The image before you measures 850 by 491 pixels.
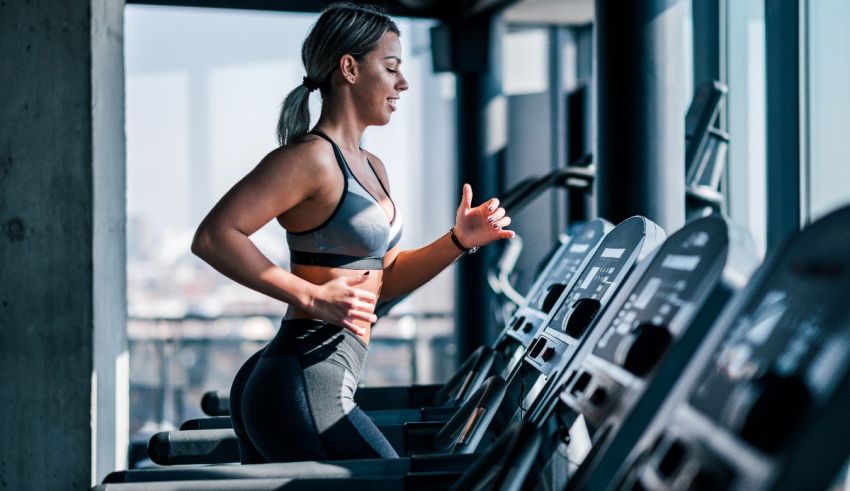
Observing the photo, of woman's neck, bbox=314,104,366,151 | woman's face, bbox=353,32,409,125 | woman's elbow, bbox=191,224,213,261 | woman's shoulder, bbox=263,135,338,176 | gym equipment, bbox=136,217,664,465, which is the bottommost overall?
gym equipment, bbox=136,217,664,465

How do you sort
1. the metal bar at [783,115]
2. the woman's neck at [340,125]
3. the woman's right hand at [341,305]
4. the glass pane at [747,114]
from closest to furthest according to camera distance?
the woman's right hand at [341,305] → the woman's neck at [340,125] → the metal bar at [783,115] → the glass pane at [747,114]

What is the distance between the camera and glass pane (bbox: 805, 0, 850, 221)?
332 cm

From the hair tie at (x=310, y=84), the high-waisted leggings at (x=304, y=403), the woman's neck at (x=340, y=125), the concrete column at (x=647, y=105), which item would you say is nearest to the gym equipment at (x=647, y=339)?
Answer: the high-waisted leggings at (x=304, y=403)

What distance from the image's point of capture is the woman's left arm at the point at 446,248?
1968mm

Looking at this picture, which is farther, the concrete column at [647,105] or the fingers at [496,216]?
the concrete column at [647,105]

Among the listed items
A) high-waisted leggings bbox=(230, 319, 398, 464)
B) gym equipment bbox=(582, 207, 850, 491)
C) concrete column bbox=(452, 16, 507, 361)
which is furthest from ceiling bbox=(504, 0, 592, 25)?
gym equipment bbox=(582, 207, 850, 491)

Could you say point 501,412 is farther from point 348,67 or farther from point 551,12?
point 551,12

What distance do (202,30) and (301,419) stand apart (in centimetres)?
1563

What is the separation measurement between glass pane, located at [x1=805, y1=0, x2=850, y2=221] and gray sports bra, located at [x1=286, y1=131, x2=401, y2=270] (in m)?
2.22

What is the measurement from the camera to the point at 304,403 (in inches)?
62.7

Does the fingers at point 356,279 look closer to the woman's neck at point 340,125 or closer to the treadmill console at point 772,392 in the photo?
the woman's neck at point 340,125

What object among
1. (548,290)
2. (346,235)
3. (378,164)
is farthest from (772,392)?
(548,290)

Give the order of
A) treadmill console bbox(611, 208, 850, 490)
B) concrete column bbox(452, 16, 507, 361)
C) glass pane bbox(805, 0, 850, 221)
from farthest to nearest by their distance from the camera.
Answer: concrete column bbox(452, 16, 507, 361) < glass pane bbox(805, 0, 850, 221) < treadmill console bbox(611, 208, 850, 490)

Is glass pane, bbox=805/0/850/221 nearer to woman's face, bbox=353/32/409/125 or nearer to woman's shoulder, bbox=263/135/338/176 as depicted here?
woman's face, bbox=353/32/409/125
